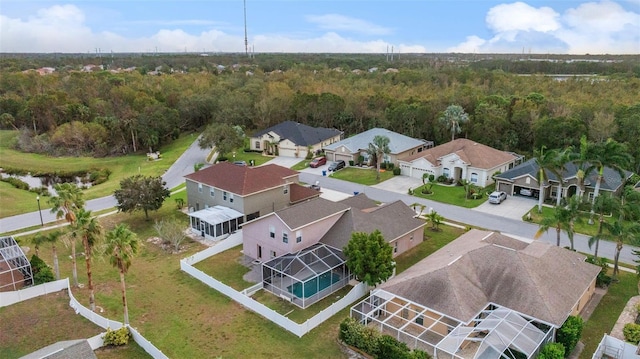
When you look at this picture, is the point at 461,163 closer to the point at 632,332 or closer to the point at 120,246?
the point at 632,332

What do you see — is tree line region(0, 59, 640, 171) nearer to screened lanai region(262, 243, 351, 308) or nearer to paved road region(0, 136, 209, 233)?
paved road region(0, 136, 209, 233)

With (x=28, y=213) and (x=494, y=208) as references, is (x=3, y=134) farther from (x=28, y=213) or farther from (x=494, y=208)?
(x=494, y=208)

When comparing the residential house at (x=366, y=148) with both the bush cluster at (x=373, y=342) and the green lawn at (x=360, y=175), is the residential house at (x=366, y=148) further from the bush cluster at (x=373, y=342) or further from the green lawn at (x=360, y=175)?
the bush cluster at (x=373, y=342)

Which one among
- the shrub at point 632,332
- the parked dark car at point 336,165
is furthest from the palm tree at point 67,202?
the parked dark car at point 336,165

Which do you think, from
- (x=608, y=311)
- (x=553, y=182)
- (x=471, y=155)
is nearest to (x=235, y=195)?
(x=608, y=311)

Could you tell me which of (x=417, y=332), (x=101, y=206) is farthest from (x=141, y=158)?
(x=417, y=332)

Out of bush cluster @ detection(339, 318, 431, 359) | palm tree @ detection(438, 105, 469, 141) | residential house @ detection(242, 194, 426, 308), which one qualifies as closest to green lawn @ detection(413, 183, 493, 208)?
residential house @ detection(242, 194, 426, 308)
